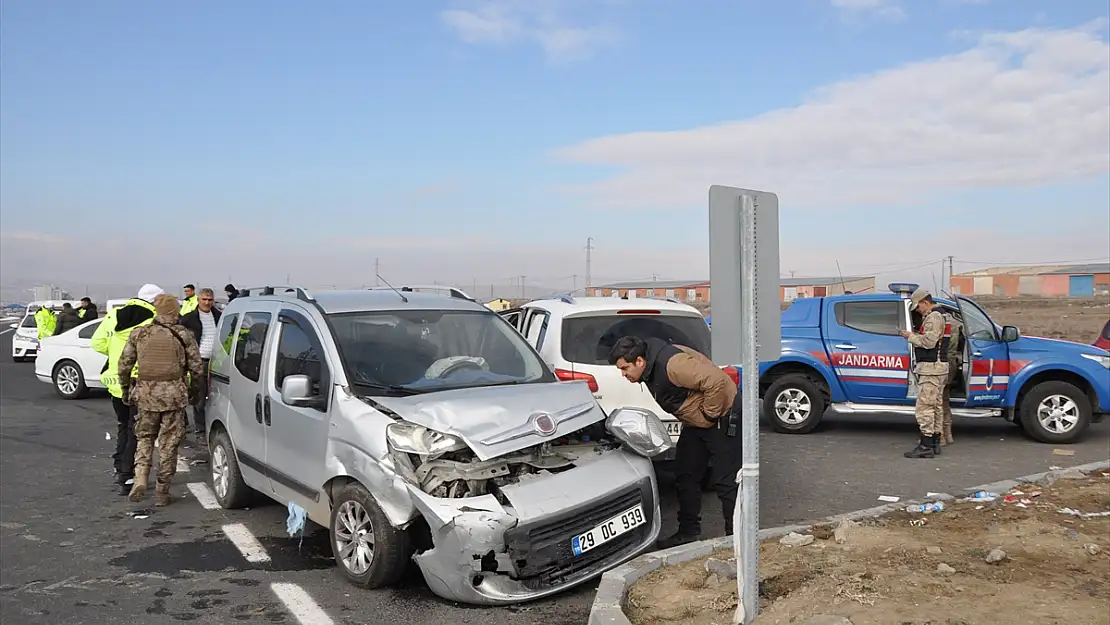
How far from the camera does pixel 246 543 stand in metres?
6.32

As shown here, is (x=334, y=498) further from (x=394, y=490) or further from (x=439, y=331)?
(x=439, y=331)

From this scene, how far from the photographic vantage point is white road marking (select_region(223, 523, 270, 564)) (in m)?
5.98

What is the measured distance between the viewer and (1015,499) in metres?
6.84

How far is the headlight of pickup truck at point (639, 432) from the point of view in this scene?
5.67m

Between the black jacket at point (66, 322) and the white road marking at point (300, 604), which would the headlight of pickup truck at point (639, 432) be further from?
the black jacket at point (66, 322)

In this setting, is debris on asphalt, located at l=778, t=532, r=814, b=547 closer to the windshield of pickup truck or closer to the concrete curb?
the concrete curb

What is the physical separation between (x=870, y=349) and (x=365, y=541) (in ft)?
24.5

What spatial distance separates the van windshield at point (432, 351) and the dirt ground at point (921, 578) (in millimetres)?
1878

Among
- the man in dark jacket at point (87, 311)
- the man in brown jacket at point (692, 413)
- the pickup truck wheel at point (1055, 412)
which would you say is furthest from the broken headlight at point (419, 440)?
the man in dark jacket at point (87, 311)

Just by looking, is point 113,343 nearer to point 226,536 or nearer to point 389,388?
point 226,536

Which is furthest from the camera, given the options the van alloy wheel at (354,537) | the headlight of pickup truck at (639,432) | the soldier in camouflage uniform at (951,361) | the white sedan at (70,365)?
the white sedan at (70,365)

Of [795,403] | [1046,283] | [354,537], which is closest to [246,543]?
[354,537]

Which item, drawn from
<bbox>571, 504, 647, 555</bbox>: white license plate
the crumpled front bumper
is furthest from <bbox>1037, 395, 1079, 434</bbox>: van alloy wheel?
the crumpled front bumper

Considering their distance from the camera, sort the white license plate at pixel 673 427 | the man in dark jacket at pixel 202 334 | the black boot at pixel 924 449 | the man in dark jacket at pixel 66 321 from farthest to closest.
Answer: the man in dark jacket at pixel 66 321, the man in dark jacket at pixel 202 334, the black boot at pixel 924 449, the white license plate at pixel 673 427
